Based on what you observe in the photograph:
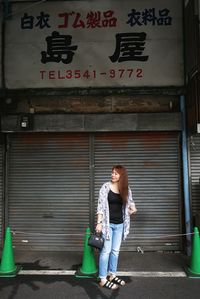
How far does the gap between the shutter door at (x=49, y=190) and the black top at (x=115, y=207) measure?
2425 millimetres

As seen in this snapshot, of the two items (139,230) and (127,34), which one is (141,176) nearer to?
(139,230)

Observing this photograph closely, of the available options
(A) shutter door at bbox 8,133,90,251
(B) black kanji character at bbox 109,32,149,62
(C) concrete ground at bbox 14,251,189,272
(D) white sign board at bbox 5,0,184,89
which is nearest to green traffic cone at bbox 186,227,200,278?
(C) concrete ground at bbox 14,251,189,272

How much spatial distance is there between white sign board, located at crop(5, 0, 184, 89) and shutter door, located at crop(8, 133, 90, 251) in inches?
60.1

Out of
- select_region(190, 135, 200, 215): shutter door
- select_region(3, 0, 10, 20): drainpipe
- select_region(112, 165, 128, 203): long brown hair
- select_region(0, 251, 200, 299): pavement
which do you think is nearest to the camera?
select_region(0, 251, 200, 299): pavement

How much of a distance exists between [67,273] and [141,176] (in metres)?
2.94

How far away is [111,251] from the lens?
5.81m

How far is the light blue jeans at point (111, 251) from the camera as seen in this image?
5.64m

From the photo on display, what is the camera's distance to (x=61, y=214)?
810 cm

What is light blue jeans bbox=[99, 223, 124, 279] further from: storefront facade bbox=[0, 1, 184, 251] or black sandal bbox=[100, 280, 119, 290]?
storefront facade bbox=[0, 1, 184, 251]

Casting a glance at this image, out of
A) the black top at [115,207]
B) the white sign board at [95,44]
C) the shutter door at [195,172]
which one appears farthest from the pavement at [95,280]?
the white sign board at [95,44]

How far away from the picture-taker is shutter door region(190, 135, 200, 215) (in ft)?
25.8

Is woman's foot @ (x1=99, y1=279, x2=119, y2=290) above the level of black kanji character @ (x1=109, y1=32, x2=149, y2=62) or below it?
below

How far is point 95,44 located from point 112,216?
4.54 metres

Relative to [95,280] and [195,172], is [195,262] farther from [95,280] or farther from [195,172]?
[195,172]
